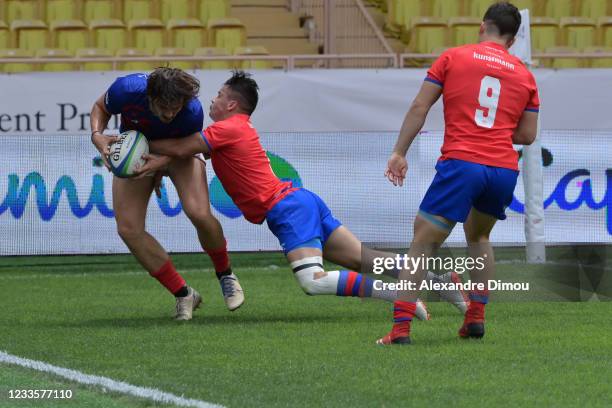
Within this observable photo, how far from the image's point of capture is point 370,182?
13.1m

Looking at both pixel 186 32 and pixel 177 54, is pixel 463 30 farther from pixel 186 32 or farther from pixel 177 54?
pixel 177 54

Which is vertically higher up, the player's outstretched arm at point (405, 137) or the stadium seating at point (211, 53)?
the player's outstretched arm at point (405, 137)

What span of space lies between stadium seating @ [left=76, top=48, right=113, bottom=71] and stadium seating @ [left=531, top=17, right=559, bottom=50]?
5562 millimetres

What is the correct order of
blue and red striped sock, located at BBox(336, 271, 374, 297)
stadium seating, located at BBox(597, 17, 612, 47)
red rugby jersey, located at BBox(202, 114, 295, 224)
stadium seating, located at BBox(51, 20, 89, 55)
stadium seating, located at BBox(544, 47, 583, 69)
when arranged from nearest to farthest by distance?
blue and red striped sock, located at BBox(336, 271, 374, 297) → red rugby jersey, located at BBox(202, 114, 295, 224) → stadium seating, located at BBox(544, 47, 583, 69) → stadium seating, located at BBox(51, 20, 89, 55) → stadium seating, located at BBox(597, 17, 612, 47)

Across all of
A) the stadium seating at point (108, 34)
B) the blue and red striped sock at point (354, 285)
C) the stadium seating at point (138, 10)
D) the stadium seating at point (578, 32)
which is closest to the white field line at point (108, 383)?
the blue and red striped sock at point (354, 285)

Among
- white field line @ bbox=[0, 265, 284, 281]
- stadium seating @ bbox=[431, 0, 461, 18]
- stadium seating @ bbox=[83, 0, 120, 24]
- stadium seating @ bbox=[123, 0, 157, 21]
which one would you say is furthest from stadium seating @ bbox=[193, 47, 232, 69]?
stadium seating @ bbox=[431, 0, 461, 18]

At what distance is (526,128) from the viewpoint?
7.03m

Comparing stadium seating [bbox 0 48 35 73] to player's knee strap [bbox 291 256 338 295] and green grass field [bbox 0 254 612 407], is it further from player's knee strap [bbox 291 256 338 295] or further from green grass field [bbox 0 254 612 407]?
player's knee strap [bbox 291 256 338 295]

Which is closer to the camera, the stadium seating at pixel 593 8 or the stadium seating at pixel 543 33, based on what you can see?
the stadium seating at pixel 543 33

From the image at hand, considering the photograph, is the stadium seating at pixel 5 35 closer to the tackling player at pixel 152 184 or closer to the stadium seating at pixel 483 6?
the stadium seating at pixel 483 6

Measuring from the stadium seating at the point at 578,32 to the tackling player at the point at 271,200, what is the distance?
9869mm

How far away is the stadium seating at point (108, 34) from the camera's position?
1638 centimetres

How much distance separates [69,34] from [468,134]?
10551mm

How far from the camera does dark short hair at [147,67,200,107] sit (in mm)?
7629
